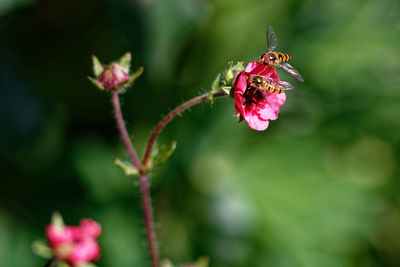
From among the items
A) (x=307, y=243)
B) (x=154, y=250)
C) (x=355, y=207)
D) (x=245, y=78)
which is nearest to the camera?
(x=245, y=78)

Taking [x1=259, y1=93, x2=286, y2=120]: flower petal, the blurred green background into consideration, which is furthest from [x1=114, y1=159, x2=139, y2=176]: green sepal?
the blurred green background

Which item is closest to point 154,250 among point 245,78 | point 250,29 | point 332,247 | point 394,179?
point 245,78

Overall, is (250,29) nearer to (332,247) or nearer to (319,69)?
(319,69)

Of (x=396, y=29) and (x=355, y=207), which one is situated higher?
(x=396, y=29)

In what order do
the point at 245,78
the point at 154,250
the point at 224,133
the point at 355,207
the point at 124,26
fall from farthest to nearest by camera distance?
the point at 224,133 < the point at 355,207 < the point at 124,26 < the point at 154,250 < the point at 245,78

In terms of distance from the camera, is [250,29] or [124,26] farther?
[250,29]

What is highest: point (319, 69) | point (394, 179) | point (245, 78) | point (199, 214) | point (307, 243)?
point (319, 69)

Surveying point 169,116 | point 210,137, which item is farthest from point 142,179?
point 210,137

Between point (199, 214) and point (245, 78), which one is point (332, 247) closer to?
point (199, 214)
